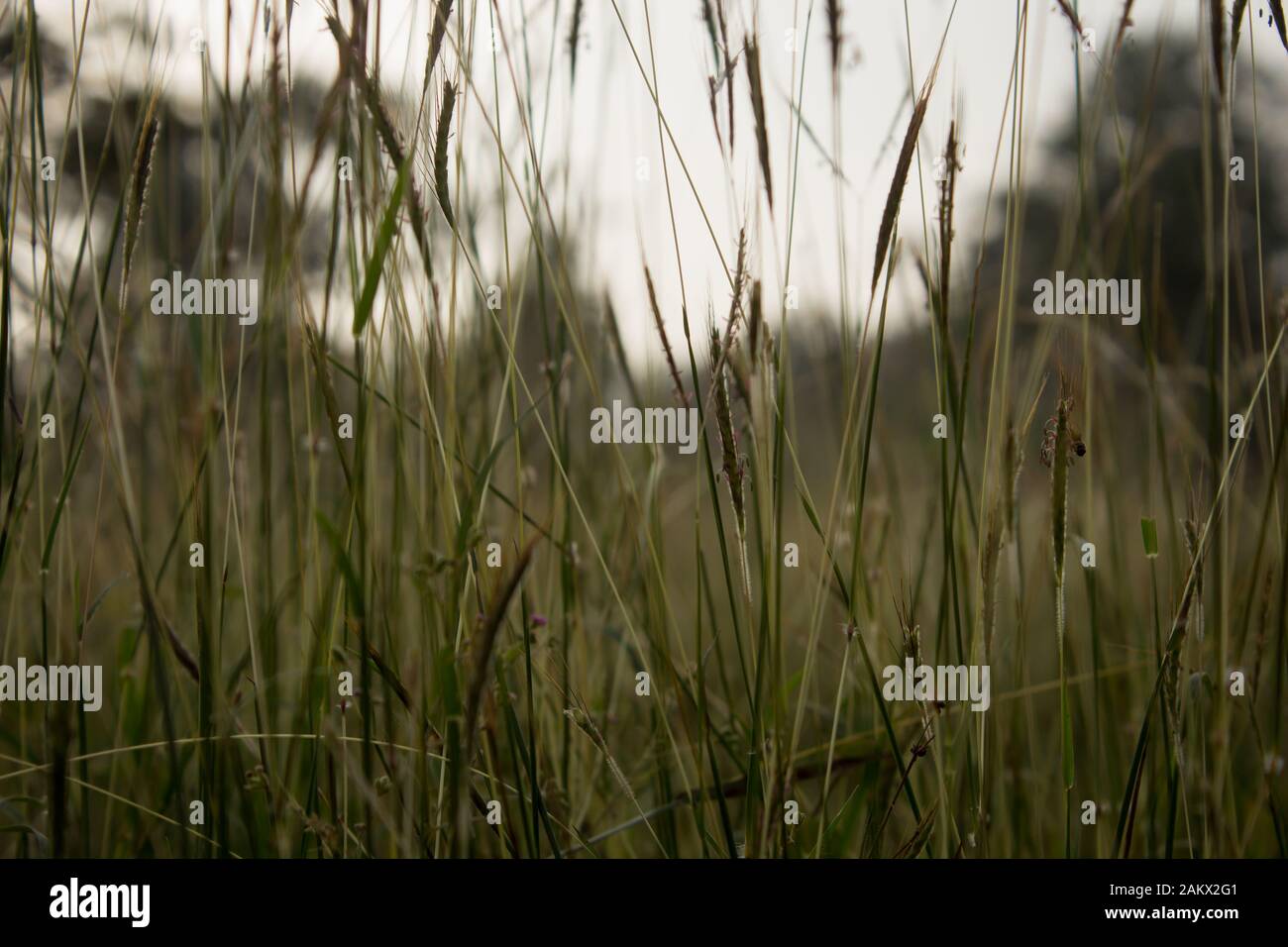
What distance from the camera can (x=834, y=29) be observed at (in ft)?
2.02

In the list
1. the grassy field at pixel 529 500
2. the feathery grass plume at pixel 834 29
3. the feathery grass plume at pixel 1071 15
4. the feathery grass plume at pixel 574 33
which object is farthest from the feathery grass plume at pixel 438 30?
the feathery grass plume at pixel 1071 15

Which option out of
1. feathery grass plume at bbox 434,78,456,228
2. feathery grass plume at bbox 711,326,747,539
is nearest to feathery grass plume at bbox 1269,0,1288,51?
feathery grass plume at bbox 711,326,747,539

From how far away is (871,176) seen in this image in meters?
0.76

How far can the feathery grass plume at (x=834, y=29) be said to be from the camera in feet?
2.00

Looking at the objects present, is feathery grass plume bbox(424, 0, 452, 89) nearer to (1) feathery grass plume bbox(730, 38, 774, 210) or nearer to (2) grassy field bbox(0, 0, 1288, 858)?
(2) grassy field bbox(0, 0, 1288, 858)

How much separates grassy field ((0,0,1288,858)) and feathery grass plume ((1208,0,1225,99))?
0.01 metres

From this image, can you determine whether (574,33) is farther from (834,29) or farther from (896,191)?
(896,191)

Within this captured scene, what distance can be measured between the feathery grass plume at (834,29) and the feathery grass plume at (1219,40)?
28 centimetres

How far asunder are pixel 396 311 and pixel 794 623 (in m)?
0.64

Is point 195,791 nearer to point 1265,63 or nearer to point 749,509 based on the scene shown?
point 749,509

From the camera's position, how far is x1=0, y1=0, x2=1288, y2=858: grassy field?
0.58 meters

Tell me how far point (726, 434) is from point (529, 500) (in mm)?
432

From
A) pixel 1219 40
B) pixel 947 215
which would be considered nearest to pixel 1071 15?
pixel 1219 40

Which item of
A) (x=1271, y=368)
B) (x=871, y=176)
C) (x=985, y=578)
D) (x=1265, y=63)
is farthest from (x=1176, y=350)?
(x=985, y=578)
